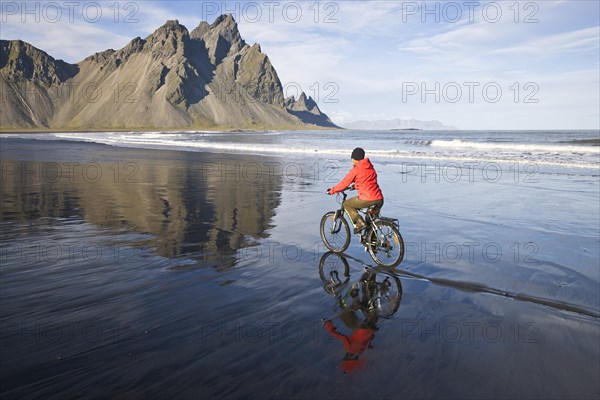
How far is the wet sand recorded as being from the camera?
4.18 m

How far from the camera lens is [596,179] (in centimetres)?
2139

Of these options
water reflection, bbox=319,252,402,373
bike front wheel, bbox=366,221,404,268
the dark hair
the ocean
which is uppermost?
the ocean

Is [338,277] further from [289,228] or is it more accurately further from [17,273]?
[17,273]

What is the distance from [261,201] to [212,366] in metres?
11.0

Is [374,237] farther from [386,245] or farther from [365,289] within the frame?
[365,289]

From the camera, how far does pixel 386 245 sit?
8320mm

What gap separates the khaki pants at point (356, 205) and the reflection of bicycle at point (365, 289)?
1145mm

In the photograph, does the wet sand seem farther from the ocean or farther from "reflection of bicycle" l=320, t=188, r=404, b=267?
the ocean

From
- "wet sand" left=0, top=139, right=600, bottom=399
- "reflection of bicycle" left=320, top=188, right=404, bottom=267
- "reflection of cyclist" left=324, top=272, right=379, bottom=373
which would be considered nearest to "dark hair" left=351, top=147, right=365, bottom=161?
"reflection of bicycle" left=320, top=188, right=404, bottom=267

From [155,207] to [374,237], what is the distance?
811 centimetres

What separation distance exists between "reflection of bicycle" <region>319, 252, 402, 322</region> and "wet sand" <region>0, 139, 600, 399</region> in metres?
0.06

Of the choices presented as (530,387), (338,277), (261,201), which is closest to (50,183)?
(261,201)

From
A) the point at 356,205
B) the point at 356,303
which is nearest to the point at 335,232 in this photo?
the point at 356,205

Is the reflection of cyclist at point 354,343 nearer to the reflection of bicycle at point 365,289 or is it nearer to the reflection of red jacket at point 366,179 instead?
the reflection of bicycle at point 365,289
